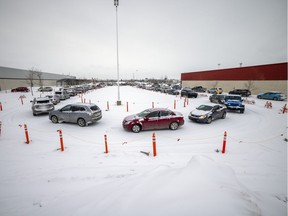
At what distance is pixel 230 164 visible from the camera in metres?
5.36

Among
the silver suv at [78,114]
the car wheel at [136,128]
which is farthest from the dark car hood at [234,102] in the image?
the silver suv at [78,114]

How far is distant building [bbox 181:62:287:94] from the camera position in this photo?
28.2 m

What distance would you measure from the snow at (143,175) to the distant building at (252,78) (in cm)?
2894

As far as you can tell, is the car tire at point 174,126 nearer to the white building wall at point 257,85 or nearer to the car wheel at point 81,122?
the car wheel at point 81,122

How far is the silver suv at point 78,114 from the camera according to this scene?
32.3 ft

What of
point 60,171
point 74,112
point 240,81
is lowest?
point 60,171

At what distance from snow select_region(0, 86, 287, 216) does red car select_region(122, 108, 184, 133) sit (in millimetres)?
606

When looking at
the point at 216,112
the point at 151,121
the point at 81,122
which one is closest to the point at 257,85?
the point at 216,112

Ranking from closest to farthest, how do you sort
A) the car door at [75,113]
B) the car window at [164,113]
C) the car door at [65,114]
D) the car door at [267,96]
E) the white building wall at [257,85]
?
the car window at [164,113] < the car door at [75,113] < the car door at [65,114] < the car door at [267,96] < the white building wall at [257,85]

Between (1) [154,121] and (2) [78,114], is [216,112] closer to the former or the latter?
(1) [154,121]

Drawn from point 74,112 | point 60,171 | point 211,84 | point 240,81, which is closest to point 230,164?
point 60,171

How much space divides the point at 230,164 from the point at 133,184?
3.88 m

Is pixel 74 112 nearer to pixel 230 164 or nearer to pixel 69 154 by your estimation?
pixel 69 154

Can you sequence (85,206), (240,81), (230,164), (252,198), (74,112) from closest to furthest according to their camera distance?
(85,206) < (252,198) < (230,164) < (74,112) < (240,81)
